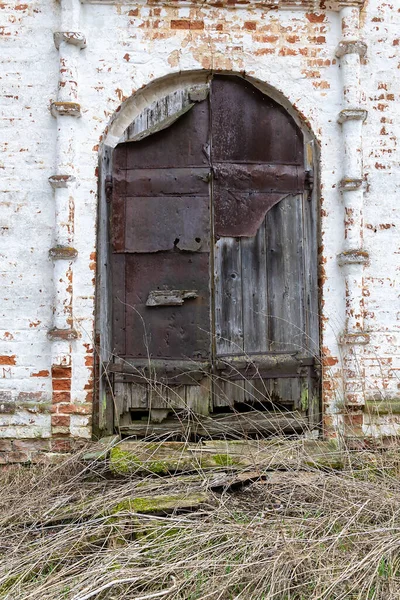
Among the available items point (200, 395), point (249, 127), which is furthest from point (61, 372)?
point (249, 127)

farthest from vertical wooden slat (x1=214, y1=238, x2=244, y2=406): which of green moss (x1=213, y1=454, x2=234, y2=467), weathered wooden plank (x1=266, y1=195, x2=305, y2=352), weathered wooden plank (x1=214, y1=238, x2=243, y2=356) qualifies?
green moss (x1=213, y1=454, x2=234, y2=467)

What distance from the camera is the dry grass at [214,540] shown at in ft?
8.58

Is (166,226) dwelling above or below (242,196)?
below

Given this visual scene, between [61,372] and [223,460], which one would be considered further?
[61,372]

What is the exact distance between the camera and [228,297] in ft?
14.9

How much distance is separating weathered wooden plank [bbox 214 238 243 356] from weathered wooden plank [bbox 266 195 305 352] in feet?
0.78

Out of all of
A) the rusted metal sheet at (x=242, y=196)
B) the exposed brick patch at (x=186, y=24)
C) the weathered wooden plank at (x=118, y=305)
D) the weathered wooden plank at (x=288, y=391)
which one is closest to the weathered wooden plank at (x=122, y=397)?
the weathered wooden plank at (x=118, y=305)

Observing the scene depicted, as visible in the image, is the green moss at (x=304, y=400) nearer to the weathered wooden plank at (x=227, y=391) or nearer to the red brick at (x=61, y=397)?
the weathered wooden plank at (x=227, y=391)

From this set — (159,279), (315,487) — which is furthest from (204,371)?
(315,487)

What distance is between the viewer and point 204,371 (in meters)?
4.44

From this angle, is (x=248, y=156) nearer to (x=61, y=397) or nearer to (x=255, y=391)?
(x=255, y=391)

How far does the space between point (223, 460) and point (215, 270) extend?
1463mm

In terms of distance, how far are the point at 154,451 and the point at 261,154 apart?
2.35m

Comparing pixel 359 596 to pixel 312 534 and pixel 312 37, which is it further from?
pixel 312 37
